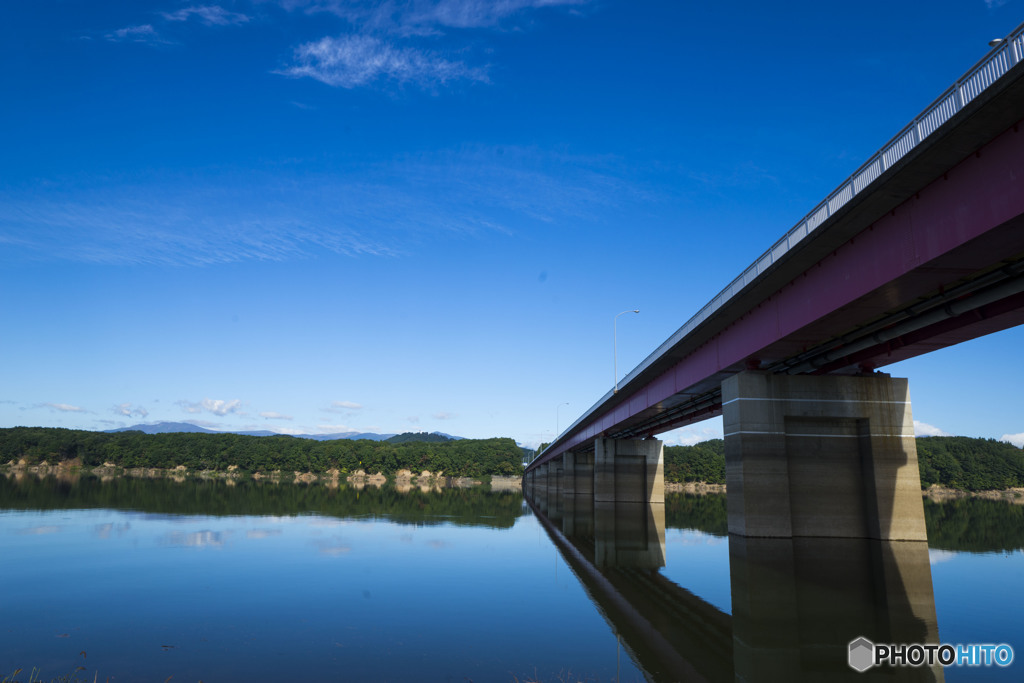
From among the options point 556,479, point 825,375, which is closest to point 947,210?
point 825,375

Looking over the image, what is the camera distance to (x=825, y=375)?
2994cm

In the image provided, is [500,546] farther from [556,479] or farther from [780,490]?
[556,479]

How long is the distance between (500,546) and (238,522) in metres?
17.3

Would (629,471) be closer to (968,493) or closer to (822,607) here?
(822,607)

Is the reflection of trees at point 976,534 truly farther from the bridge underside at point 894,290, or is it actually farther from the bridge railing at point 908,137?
the bridge railing at point 908,137

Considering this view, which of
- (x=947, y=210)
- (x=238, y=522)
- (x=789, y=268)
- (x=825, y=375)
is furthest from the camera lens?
(x=238, y=522)

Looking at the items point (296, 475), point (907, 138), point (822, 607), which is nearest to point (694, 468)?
point (296, 475)

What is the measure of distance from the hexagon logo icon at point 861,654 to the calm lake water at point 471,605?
216mm

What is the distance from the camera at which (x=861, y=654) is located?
1091cm

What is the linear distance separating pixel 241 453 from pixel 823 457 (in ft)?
539

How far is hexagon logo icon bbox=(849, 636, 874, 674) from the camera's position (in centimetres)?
1018

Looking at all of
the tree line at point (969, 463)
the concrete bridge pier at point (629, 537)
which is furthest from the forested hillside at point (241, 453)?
the concrete bridge pier at point (629, 537)
